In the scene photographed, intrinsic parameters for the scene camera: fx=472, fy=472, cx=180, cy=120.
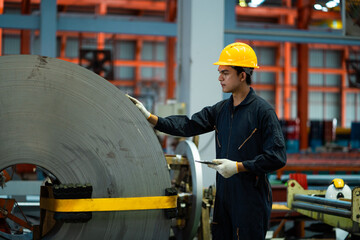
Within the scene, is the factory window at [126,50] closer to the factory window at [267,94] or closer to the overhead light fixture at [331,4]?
the factory window at [267,94]

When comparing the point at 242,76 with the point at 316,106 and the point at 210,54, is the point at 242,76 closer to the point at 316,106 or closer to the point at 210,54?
the point at 210,54

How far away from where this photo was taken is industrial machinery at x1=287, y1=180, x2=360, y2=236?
3.40m

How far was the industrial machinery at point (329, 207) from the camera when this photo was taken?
11.1ft

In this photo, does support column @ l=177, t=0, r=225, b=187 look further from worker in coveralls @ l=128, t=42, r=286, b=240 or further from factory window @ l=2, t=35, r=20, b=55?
factory window @ l=2, t=35, r=20, b=55

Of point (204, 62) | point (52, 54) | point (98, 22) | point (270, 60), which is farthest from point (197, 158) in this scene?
point (270, 60)

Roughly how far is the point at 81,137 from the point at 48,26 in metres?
6.45

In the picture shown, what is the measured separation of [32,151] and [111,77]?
9972 millimetres

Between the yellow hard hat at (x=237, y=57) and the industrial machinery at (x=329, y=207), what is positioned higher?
the yellow hard hat at (x=237, y=57)

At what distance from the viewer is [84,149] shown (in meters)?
2.05

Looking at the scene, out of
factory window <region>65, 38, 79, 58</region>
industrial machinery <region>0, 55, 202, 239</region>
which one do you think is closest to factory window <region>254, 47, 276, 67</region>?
factory window <region>65, 38, 79, 58</region>

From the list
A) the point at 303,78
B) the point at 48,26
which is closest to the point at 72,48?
the point at 303,78

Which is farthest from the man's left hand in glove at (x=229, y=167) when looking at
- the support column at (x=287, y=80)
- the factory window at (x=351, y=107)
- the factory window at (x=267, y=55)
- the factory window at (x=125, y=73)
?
the factory window at (x=351, y=107)

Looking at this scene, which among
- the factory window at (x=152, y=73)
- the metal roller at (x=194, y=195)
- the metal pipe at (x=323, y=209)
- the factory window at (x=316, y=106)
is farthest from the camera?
the factory window at (x=316, y=106)

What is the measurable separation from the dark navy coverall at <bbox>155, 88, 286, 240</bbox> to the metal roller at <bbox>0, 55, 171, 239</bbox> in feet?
1.36
